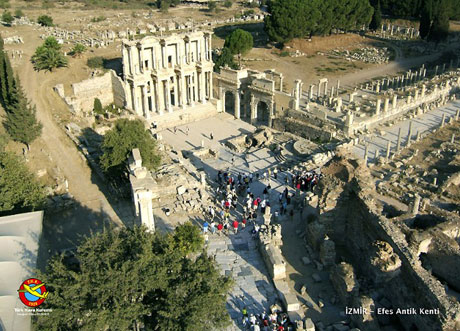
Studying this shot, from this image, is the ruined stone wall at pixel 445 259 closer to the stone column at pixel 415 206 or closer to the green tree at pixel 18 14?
the stone column at pixel 415 206

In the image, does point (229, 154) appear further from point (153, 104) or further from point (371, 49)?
point (371, 49)

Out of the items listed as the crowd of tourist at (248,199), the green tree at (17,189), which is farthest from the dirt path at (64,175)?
the crowd of tourist at (248,199)

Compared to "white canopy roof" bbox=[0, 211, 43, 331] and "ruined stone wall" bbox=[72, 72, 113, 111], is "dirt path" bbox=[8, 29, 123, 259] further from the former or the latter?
"ruined stone wall" bbox=[72, 72, 113, 111]

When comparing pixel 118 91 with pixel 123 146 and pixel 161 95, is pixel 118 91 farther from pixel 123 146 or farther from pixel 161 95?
pixel 123 146

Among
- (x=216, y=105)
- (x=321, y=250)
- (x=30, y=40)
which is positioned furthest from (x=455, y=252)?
(x=30, y=40)

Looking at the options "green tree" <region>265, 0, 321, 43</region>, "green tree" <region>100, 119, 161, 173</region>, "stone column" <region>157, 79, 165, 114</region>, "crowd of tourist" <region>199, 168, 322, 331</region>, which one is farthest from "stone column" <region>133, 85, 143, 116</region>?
"green tree" <region>265, 0, 321, 43</region>

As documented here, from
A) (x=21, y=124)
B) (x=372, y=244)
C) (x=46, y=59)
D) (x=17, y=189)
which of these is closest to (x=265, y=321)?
(x=372, y=244)
